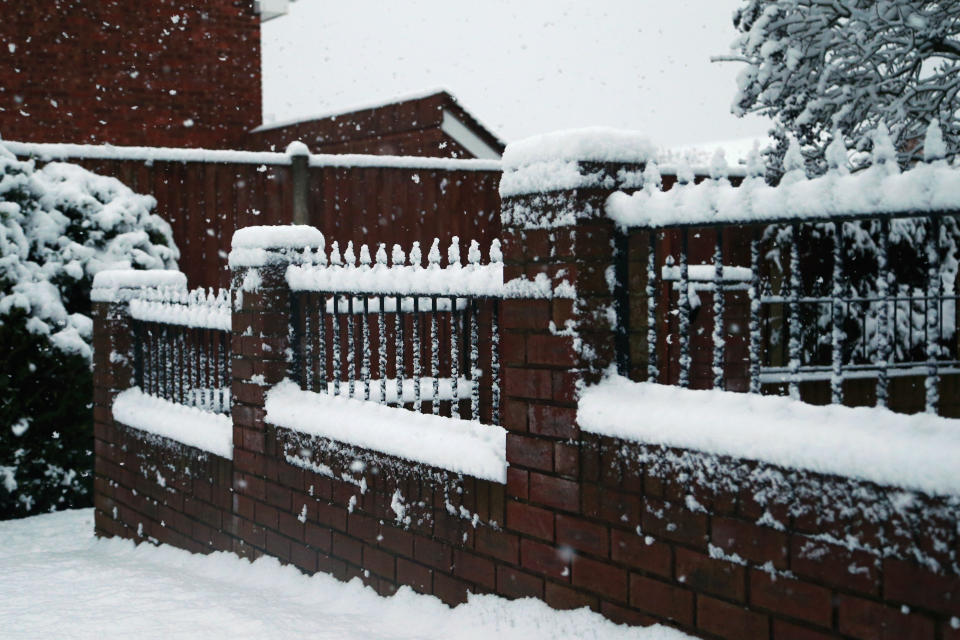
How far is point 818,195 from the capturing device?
243 cm

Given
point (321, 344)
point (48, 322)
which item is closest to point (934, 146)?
point (321, 344)

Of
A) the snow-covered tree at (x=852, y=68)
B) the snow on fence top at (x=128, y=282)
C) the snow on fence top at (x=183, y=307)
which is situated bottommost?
the snow on fence top at (x=183, y=307)

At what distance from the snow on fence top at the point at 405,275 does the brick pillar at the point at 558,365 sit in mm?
191

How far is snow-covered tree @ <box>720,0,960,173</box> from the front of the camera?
342 inches

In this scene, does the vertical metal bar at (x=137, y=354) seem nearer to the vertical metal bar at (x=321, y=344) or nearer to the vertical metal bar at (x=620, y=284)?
the vertical metal bar at (x=321, y=344)

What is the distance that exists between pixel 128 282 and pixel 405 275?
2924 millimetres

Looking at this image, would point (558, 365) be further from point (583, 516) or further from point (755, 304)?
point (755, 304)

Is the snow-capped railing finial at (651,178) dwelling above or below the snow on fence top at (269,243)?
above

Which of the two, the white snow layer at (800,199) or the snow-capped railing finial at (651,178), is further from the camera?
the snow-capped railing finial at (651,178)

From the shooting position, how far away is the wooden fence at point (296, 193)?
28.0 feet

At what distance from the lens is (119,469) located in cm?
615

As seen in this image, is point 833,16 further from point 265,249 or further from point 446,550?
point 446,550

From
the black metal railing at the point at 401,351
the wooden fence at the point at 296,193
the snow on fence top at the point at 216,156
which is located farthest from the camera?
the wooden fence at the point at 296,193

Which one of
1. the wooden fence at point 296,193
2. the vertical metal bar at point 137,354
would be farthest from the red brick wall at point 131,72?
the vertical metal bar at point 137,354
